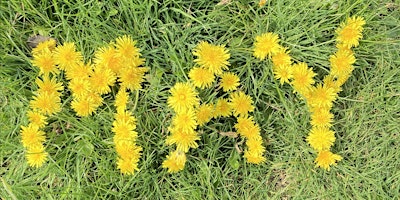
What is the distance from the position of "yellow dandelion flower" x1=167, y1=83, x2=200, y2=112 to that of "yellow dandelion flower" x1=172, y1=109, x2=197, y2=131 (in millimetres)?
19

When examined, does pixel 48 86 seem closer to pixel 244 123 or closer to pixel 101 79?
pixel 101 79

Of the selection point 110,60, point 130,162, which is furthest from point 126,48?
point 130,162

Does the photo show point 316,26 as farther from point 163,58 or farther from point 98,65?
point 98,65

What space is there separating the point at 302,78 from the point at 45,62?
97cm

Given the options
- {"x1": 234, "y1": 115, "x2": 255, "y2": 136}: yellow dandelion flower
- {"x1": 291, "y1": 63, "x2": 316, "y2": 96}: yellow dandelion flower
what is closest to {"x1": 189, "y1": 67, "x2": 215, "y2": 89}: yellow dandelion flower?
{"x1": 234, "y1": 115, "x2": 255, "y2": 136}: yellow dandelion flower

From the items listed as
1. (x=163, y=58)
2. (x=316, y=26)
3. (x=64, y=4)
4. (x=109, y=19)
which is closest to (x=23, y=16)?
(x=64, y=4)

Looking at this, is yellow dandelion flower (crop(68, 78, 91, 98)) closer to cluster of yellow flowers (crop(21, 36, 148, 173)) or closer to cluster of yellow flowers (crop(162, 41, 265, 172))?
cluster of yellow flowers (crop(21, 36, 148, 173))

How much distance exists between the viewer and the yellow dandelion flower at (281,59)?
1708 millimetres

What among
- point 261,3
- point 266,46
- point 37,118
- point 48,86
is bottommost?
point 37,118

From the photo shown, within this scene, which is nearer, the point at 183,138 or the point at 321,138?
the point at 183,138

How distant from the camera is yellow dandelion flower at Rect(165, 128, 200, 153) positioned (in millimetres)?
1640

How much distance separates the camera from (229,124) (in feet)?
5.95

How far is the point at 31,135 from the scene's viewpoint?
5.56 feet

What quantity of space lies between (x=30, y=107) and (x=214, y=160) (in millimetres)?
754
